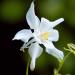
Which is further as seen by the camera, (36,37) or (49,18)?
(49,18)

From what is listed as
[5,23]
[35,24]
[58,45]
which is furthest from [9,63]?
[35,24]

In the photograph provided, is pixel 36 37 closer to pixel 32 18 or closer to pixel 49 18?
pixel 32 18

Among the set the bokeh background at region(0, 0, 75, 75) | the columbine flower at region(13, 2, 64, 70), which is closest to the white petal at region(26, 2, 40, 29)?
the columbine flower at region(13, 2, 64, 70)

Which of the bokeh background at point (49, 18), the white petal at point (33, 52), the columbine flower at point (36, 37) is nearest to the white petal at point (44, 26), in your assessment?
the columbine flower at point (36, 37)

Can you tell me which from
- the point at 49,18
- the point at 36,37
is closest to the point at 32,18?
the point at 36,37

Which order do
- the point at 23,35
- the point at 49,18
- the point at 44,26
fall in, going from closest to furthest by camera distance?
1. the point at 23,35
2. the point at 44,26
3. the point at 49,18

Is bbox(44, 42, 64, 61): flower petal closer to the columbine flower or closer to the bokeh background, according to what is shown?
the columbine flower

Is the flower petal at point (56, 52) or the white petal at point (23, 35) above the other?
the white petal at point (23, 35)

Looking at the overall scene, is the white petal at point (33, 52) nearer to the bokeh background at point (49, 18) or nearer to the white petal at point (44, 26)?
the white petal at point (44, 26)
